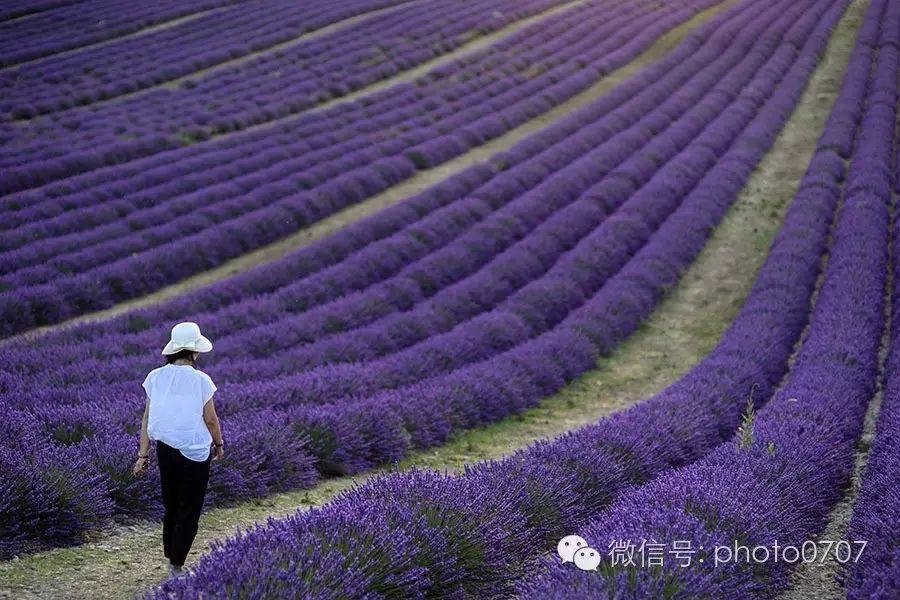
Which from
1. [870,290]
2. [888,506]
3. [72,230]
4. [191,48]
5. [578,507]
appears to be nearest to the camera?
[888,506]

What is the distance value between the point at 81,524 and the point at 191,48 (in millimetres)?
24629

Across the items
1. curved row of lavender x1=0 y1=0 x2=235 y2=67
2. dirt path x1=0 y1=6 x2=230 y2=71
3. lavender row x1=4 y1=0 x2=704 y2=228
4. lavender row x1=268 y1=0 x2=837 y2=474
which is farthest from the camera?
curved row of lavender x1=0 y1=0 x2=235 y2=67

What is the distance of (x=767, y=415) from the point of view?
595cm

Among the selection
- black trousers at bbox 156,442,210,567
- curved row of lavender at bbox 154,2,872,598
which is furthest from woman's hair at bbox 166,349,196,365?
curved row of lavender at bbox 154,2,872,598

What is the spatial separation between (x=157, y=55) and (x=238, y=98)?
527 cm

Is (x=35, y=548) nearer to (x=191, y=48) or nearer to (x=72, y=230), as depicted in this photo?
(x=72, y=230)

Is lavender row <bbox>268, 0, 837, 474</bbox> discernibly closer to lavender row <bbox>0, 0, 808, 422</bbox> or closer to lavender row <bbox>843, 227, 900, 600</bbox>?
lavender row <bbox>0, 0, 808, 422</bbox>

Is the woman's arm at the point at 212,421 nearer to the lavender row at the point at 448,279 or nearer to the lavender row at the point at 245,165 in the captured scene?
the lavender row at the point at 448,279

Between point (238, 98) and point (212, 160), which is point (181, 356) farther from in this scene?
point (238, 98)

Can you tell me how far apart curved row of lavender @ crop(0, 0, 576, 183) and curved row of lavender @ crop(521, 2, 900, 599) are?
45.9 ft

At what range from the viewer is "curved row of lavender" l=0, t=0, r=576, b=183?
17672 millimetres

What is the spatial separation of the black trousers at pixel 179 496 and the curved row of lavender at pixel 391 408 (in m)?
0.81

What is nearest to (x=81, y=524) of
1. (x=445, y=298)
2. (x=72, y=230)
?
(x=445, y=298)

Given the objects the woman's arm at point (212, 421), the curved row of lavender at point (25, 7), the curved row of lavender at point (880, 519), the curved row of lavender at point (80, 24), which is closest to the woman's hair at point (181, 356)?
the woman's arm at point (212, 421)
